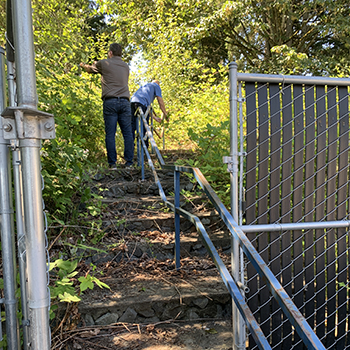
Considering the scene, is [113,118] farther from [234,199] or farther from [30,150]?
[30,150]

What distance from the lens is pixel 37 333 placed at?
108 centimetres

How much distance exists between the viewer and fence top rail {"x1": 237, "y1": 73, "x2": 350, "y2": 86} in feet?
6.05

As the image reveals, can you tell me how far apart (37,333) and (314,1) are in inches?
414

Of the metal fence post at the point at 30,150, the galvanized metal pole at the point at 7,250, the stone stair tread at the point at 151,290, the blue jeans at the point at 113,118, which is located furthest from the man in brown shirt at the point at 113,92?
the metal fence post at the point at 30,150

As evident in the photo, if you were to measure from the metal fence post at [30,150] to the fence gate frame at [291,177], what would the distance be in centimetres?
106

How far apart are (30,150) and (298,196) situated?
5.06 ft

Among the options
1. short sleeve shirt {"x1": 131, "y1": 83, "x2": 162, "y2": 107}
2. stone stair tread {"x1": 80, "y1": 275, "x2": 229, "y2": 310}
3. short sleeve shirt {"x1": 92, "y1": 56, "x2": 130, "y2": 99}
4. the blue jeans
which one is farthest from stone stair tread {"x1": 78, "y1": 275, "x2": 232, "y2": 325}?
short sleeve shirt {"x1": 131, "y1": 83, "x2": 162, "y2": 107}

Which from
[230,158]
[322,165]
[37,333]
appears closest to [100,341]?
[37,333]

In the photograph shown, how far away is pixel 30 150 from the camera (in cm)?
107

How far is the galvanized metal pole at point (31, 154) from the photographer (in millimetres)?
1051

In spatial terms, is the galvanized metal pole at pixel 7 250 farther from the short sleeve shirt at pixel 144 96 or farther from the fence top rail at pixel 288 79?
the short sleeve shirt at pixel 144 96

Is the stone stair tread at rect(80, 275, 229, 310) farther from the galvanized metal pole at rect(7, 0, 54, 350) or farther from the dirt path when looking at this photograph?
the galvanized metal pole at rect(7, 0, 54, 350)

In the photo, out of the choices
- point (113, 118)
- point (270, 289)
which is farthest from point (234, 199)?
point (113, 118)

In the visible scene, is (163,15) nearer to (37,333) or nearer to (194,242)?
(194,242)
